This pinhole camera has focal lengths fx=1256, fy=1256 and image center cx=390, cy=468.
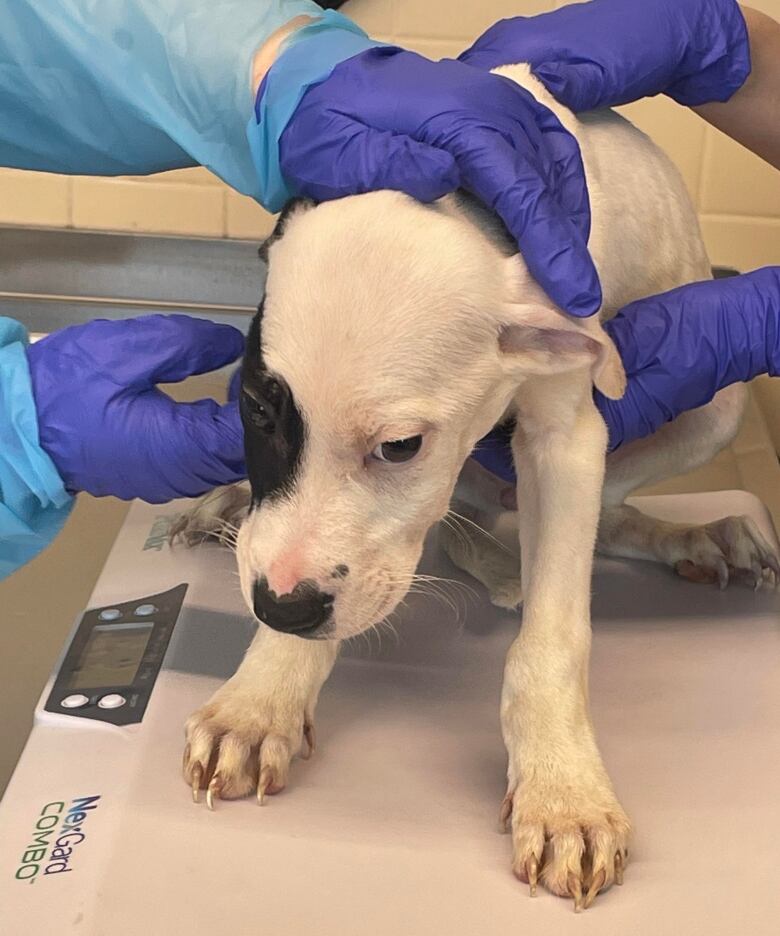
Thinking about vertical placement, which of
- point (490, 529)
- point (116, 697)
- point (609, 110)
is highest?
point (609, 110)

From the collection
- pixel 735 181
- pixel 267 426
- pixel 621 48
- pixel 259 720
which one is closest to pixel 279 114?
pixel 267 426

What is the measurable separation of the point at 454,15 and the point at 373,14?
0.14 metres

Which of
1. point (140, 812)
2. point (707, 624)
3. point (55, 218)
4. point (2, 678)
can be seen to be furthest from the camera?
point (55, 218)

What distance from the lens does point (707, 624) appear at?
1.44 metres

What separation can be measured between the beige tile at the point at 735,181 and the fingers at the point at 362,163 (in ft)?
4.13

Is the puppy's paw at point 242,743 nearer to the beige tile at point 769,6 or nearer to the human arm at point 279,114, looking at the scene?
the human arm at point 279,114

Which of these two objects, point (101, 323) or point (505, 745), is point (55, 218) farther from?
point (505, 745)

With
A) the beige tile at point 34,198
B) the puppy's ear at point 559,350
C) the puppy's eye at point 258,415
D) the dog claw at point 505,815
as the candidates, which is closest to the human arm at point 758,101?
the puppy's ear at point 559,350

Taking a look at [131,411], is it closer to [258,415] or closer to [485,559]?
[258,415]

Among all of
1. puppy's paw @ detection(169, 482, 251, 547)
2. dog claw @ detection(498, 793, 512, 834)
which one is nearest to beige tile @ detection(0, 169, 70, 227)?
puppy's paw @ detection(169, 482, 251, 547)

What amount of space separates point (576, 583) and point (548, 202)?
0.37 m

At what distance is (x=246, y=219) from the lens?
2.27m

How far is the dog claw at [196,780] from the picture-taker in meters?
1.10

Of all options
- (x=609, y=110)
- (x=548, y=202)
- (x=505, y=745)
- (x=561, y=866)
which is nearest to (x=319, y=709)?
(x=505, y=745)
